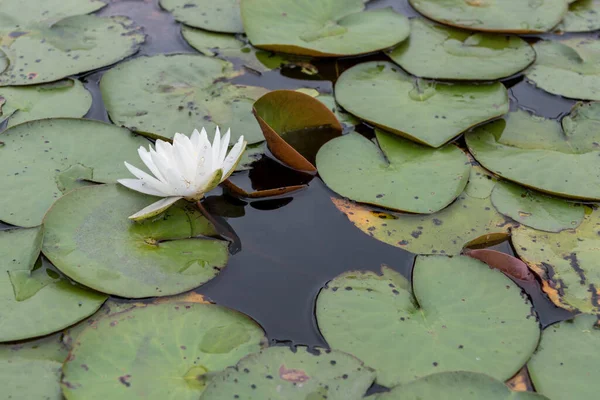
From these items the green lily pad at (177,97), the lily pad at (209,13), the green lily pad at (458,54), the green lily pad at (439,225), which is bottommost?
the green lily pad at (439,225)

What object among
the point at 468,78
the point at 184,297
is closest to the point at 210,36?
the point at 468,78

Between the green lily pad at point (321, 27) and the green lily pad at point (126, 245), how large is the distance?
1.53 meters

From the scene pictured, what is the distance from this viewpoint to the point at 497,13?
4.23 m

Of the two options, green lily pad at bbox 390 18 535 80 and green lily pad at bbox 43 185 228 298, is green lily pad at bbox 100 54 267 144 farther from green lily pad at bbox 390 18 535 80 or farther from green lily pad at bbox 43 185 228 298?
green lily pad at bbox 390 18 535 80

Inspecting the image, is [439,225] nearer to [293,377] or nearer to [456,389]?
[456,389]

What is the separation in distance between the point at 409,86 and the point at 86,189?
1.96 m

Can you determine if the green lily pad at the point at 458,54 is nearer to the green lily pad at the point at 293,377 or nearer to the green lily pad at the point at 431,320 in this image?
the green lily pad at the point at 431,320

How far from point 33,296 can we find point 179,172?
781mm

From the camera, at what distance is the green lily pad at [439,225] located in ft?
9.34

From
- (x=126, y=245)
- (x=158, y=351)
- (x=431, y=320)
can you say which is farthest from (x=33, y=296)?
(x=431, y=320)

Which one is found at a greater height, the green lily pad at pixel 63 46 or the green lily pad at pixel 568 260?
the green lily pad at pixel 63 46

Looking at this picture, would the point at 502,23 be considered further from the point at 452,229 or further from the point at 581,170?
the point at 452,229

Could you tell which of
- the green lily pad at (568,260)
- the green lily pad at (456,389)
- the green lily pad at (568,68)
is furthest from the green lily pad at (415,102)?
the green lily pad at (456,389)

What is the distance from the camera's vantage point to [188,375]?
224 cm
